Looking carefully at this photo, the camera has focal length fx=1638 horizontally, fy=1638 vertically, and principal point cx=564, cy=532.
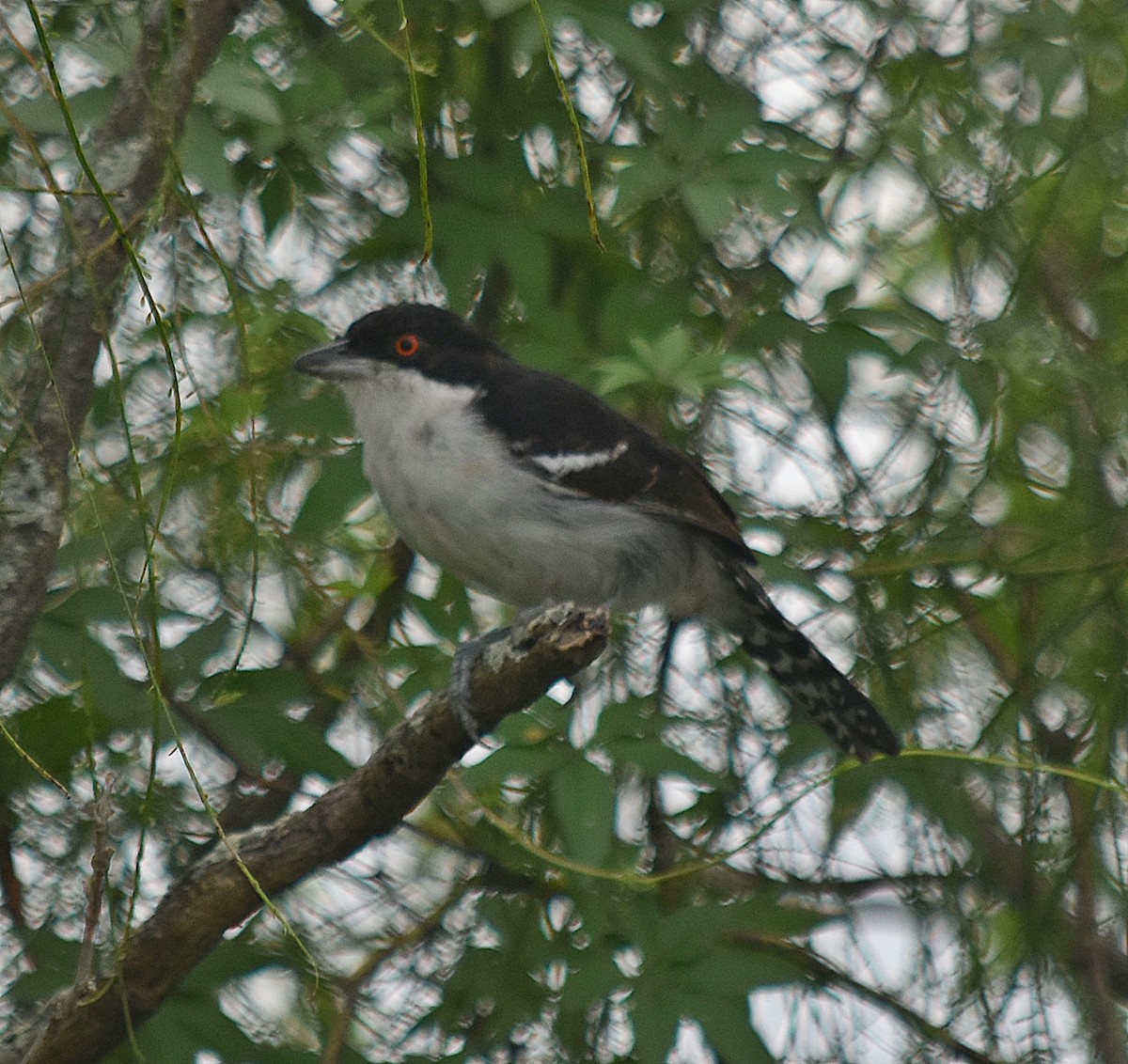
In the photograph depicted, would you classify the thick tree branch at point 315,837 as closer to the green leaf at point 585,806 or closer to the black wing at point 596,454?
the green leaf at point 585,806

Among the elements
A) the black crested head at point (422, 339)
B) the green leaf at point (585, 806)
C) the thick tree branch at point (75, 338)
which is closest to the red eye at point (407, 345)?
the black crested head at point (422, 339)

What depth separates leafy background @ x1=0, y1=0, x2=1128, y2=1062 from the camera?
379 cm

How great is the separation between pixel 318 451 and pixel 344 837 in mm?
1506

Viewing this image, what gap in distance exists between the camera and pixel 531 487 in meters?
4.52

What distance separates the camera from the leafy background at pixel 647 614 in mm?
3791

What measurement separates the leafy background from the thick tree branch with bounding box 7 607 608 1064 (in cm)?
33

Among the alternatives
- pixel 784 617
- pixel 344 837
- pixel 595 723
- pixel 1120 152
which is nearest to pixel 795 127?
pixel 1120 152

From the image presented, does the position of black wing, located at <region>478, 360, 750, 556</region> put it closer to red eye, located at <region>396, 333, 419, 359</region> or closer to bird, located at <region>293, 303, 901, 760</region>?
bird, located at <region>293, 303, 901, 760</region>

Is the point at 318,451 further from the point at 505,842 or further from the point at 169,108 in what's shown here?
the point at 169,108

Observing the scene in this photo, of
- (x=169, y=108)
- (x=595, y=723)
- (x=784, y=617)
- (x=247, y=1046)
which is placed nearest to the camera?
(x=169, y=108)

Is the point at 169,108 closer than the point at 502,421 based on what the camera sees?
Yes

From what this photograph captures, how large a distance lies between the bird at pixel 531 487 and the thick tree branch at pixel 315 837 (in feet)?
3.61

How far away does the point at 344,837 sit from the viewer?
325 cm

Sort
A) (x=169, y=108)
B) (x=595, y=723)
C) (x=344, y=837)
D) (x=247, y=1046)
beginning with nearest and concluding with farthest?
(x=169, y=108)
(x=344, y=837)
(x=247, y=1046)
(x=595, y=723)
